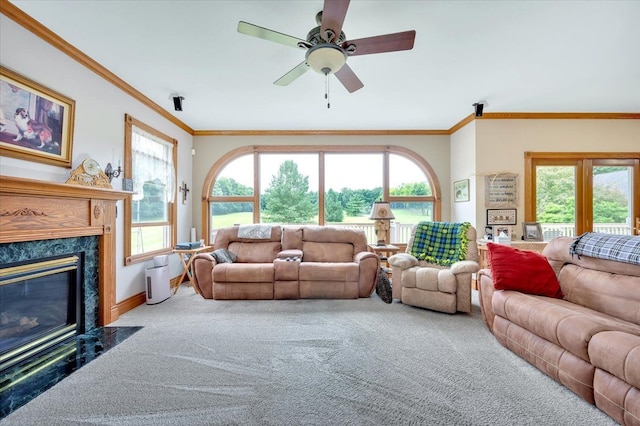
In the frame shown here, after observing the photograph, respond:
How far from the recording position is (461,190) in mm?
4777

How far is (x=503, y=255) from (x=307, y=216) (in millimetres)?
3365

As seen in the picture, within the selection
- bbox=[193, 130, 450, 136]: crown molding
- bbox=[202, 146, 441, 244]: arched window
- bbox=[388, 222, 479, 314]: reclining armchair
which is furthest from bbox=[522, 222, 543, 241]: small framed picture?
bbox=[193, 130, 450, 136]: crown molding

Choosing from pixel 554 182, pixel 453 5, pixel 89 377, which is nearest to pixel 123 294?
pixel 89 377

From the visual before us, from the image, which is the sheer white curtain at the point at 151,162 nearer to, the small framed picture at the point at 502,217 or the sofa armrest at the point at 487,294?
the sofa armrest at the point at 487,294

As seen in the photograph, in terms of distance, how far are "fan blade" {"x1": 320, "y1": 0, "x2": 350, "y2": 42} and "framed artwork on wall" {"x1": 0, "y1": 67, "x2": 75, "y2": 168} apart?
230cm

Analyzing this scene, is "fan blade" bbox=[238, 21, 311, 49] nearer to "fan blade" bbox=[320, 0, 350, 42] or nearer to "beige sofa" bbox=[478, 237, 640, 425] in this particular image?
"fan blade" bbox=[320, 0, 350, 42]

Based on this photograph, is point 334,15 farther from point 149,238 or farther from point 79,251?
point 149,238

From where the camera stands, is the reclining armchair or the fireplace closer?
the fireplace

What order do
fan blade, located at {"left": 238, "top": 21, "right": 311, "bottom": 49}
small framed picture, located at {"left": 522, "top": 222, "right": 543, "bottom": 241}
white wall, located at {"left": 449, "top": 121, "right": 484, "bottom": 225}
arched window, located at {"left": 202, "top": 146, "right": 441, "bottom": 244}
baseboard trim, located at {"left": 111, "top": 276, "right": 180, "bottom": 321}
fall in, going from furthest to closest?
arched window, located at {"left": 202, "top": 146, "right": 441, "bottom": 244} < white wall, located at {"left": 449, "top": 121, "right": 484, "bottom": 225} < small framed picture, located at {"left": 522, "top": 222, "right": 543, "bottom": 241} < baseboard trim, located at {"left": 111, "top": 276, "right": 180, "bottom": 321} < fan blade, located at {"left": 238, "top": 21, "right": 311, "bottom": 49}

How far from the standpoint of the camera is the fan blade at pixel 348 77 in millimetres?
2454

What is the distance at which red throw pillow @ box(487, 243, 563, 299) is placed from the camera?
2.43 m

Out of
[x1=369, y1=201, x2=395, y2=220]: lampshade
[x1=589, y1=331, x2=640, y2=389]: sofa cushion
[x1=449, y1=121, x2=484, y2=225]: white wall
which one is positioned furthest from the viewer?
[x1=369, y1=201, x2=395, y2=220]: lampshade

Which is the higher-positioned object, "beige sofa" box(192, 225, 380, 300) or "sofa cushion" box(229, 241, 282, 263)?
"sofa cushion" box(229, 241, 282, 263)

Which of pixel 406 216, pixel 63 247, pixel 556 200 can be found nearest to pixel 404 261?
Result: pixel 406 216
